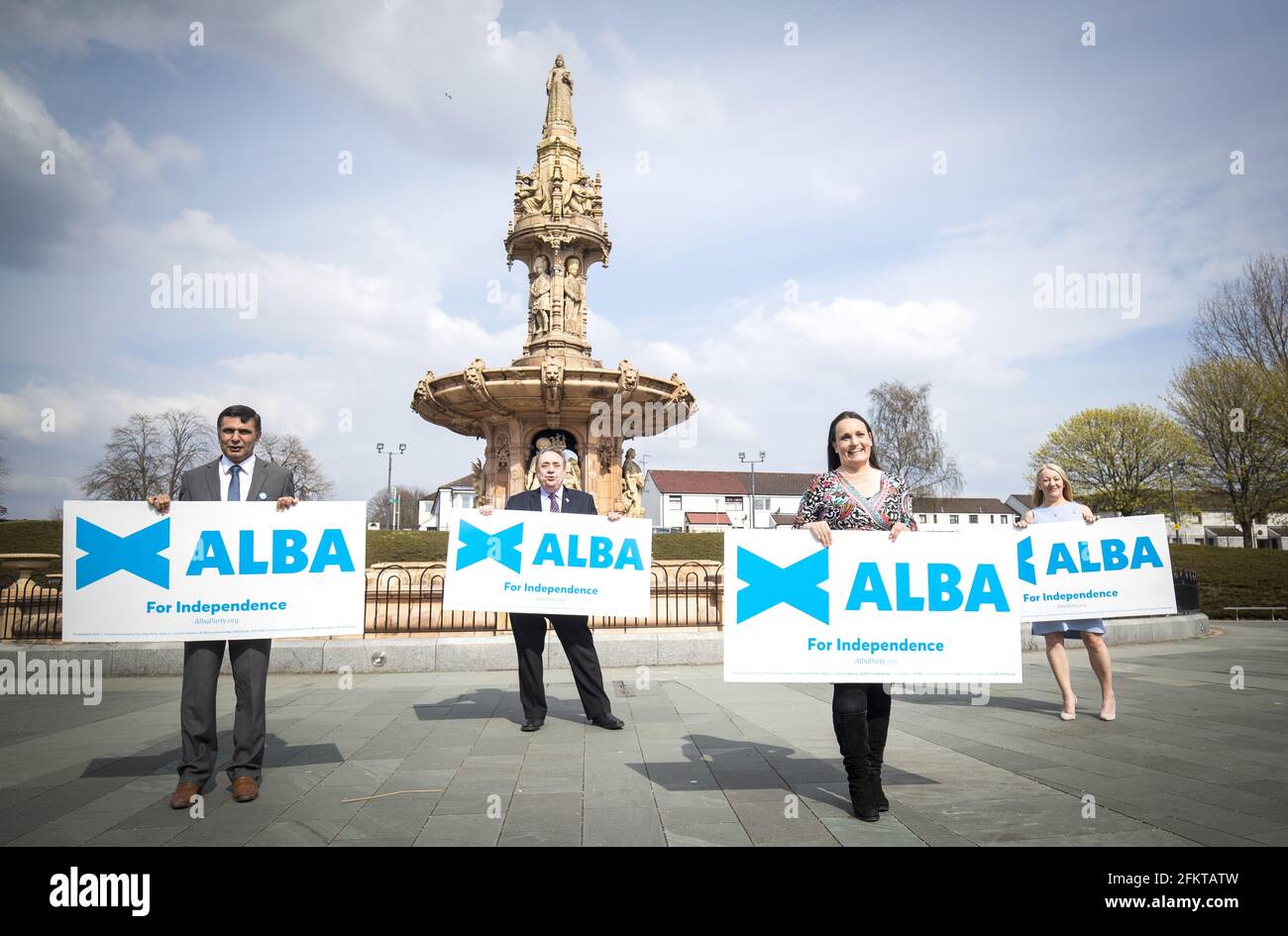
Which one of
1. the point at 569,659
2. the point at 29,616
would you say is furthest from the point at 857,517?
the point at 29,616

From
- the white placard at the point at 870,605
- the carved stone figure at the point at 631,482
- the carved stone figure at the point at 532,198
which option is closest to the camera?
the white placard at the point at 870,605

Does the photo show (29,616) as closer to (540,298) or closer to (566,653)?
(566,653)

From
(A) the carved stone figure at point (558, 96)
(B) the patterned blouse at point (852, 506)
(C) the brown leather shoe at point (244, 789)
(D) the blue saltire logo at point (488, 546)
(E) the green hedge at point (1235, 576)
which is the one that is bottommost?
(E) the green hedge at point (1235, 576)

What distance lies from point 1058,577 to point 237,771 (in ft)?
21.7

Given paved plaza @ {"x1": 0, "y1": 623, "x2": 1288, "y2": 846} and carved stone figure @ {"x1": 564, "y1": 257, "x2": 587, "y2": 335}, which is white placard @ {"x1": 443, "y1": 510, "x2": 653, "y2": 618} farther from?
carved stone figure @ {"x1": 564, "y1": 257, "x2": 587, "y2": 335}

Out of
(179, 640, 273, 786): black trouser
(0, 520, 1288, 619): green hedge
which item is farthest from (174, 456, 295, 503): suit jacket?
(0, 520, 1288, 619): green hedge

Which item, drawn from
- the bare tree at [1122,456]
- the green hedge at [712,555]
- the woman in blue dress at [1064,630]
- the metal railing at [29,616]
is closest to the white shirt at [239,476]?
the woman in blue dress at [1064,630]

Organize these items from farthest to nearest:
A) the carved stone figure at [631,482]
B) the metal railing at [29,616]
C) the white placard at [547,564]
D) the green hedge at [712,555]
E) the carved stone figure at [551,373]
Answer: the green hedge at [712,555] → the carved stone figure at [631,482] → the carved stone figure at [551,373] → the metal railing at [29,616] → the white placard at [547,564]

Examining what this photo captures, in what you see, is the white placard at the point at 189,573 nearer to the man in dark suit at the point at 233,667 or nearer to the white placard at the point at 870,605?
the man in dark suit at the point at 233,667

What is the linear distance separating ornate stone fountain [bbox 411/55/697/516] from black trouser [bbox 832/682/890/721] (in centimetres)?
1066

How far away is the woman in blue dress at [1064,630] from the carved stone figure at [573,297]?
12.5 meters

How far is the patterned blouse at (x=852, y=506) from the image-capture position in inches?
172

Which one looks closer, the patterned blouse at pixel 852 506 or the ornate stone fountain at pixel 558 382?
the patterned blouse at pixel 852 506

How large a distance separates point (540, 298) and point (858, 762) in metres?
15.4
